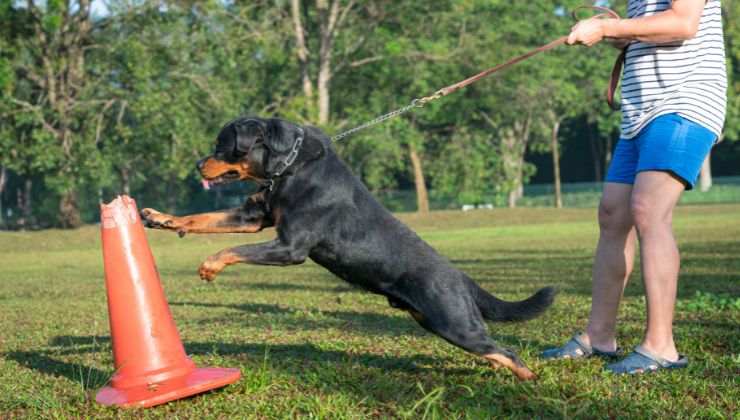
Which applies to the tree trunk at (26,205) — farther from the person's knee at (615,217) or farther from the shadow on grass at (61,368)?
the person's knee at (615,217)

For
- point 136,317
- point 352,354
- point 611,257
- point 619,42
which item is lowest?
point 352,354

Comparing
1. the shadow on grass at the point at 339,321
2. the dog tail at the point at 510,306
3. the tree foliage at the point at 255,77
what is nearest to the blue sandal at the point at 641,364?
the dog tail at the point at 510,306

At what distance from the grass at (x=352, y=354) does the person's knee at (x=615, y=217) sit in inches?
29.1

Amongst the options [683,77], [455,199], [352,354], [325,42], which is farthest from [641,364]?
[455,199]

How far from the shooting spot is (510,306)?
16.0 feet

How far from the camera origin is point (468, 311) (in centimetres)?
452

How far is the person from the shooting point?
183 inches

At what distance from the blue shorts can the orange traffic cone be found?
2.36 meters

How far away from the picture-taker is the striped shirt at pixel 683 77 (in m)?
4.71

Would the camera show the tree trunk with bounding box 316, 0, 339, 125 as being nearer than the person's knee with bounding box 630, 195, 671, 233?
No

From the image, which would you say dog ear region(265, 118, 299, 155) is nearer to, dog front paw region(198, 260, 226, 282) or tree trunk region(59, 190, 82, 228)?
dog front paw region(198, 260, 226, 282)

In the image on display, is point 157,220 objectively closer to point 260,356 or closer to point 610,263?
point 260,356

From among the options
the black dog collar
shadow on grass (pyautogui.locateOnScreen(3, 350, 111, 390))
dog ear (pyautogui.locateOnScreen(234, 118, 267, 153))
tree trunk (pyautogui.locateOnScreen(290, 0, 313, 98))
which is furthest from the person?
tree trunk (pyautogui.locateOnScreen(290, 0, 313, 98))

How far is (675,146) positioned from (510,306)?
1.18 meters
